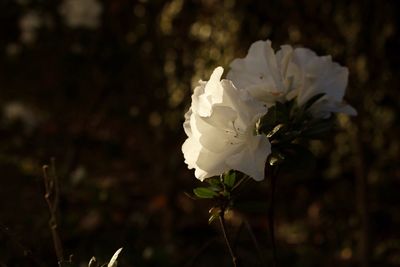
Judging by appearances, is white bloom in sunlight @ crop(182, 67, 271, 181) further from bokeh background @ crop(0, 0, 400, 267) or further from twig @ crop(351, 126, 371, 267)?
twig @ crop(351, 126, 371, 267)

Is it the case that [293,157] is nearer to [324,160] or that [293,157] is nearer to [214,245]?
[214,245]

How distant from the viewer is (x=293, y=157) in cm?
143

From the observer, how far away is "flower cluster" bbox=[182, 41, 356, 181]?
1221 mm

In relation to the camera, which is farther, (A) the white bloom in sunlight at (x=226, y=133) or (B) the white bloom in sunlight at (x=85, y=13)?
(B) the white bloom in sunlight at (x=85, y=13)

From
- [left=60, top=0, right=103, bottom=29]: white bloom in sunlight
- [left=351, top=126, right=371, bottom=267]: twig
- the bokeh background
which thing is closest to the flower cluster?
the bokeh background

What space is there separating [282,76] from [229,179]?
0.25 meters

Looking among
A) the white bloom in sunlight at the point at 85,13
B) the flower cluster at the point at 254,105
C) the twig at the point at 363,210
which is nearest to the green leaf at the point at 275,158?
the flower cluster at the point at 254,105

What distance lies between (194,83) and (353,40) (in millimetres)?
788

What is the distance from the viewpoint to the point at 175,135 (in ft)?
12.2

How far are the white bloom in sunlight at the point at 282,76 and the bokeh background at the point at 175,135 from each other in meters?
0.86

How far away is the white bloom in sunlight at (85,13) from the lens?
12.6 feet

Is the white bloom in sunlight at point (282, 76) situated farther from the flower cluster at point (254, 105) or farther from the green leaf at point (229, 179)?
the green leaf at point (229, 179)

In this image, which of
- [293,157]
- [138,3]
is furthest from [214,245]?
[293,157]

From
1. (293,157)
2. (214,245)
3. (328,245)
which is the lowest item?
(293,157)
